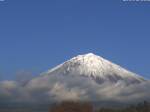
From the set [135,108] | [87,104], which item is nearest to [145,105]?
[135,108]

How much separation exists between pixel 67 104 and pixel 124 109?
1675cm

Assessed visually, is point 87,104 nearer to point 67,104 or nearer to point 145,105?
point 67,104

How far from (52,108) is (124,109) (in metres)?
16.8

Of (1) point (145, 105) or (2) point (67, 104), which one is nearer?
(2) point (67, 104)

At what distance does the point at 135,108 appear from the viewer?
160 metres

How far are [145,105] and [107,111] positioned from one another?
30.8 ft

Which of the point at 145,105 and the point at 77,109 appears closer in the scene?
the point at 77,109

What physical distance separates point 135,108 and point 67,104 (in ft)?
67.6

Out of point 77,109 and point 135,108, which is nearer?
point 77,109

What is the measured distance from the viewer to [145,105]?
516 feet

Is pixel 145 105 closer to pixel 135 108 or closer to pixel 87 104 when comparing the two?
pixel 135 108

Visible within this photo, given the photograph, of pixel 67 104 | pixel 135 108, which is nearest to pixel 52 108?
pixel 67 104

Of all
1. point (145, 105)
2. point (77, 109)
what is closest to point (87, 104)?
point (77, 109)

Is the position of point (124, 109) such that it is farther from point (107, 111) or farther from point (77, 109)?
point (77, 109)
